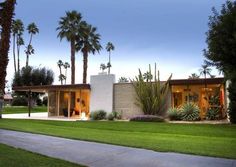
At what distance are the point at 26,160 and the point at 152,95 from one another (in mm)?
18329

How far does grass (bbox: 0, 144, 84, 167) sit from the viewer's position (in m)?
8.26

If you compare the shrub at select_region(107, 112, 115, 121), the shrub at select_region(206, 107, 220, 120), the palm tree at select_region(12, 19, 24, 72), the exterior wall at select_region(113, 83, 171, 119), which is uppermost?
the palm tree at select_region(12, 19, 24, 72)

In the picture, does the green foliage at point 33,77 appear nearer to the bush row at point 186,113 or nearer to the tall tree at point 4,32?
the tall tree at point 4,32

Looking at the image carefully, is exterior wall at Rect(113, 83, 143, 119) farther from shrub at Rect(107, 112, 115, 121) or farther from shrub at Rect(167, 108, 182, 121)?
shrub at Rect(167, 108, 182, 121)

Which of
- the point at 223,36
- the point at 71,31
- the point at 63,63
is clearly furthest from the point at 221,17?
the point at 63,63

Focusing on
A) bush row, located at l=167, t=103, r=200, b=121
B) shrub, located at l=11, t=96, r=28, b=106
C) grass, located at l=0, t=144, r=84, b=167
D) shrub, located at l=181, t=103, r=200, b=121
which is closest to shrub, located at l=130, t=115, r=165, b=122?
bush row, located at l=167, t=103, r=200, b=121

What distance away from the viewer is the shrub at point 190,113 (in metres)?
24.7

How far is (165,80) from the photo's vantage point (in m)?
A: 27.0

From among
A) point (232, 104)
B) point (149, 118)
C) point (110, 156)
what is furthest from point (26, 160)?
point (149, 118)

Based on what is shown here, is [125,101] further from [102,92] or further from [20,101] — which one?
[20,101]

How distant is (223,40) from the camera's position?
48.9 ft

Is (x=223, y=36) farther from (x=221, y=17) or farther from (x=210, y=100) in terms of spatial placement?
(x=210, y=100)

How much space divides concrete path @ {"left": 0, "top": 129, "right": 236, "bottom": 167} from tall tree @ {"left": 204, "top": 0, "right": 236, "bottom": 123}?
21.5 ft

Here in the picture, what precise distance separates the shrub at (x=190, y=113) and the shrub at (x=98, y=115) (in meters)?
6.65
